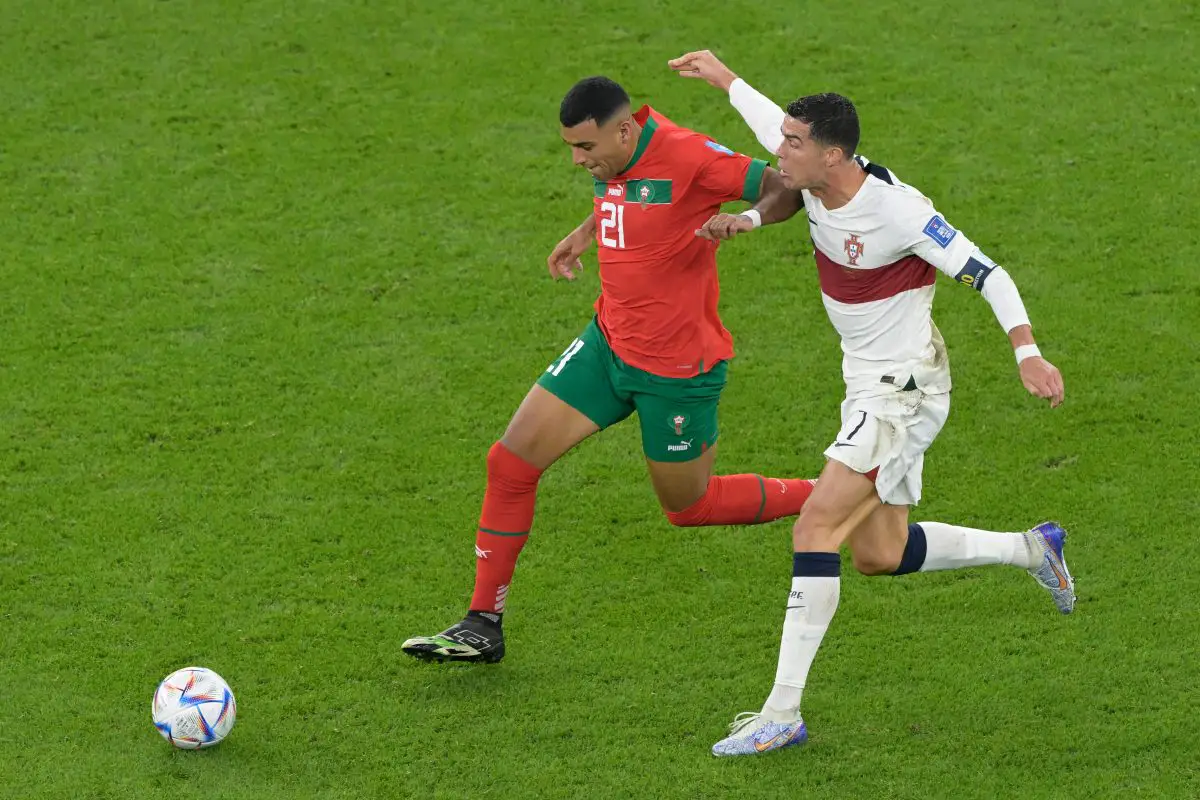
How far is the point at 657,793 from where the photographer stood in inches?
245

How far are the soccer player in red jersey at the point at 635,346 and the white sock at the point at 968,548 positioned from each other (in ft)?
3.31

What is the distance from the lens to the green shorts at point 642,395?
704cm

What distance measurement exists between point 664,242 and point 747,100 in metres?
0.71

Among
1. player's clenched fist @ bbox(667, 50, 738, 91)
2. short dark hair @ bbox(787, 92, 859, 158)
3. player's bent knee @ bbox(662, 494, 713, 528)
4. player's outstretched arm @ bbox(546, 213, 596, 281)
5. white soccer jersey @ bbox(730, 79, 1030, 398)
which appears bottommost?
player's bent knee @ bbox(662, 494, 713, 528)

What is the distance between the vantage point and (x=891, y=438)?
651 centimetres

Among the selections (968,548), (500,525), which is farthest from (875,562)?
(500,525)

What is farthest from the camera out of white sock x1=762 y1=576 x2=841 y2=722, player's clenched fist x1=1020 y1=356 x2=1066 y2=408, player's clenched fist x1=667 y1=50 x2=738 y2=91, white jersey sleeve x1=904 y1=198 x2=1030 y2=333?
player's clenched fist x1=667 y1=50 x2=738 y2=91

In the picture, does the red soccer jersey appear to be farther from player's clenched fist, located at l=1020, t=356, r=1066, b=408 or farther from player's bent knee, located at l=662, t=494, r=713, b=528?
player's clenched fist, located at l=1020, t=356, r=1066, b=408

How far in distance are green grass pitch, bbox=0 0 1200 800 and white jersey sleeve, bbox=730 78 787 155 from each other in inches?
80.0

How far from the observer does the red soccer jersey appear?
690 centimetres

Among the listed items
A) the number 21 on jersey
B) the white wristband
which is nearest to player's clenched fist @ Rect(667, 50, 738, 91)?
the number 21 on jersey

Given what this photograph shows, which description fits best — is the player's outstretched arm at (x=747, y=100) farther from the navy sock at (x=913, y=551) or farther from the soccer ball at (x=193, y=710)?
the soccer ball at (x=193, y=710)

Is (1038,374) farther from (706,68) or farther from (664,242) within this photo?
(706,68)

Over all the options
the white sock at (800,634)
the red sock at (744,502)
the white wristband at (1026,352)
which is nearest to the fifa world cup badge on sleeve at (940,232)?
the white wristband at (1026,352)
